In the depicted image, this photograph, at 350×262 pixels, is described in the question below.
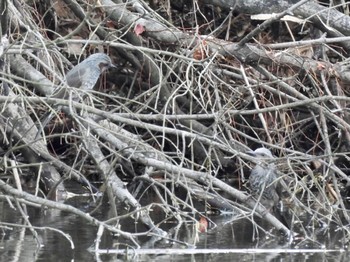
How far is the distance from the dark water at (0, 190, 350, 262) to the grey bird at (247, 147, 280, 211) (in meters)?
0.25

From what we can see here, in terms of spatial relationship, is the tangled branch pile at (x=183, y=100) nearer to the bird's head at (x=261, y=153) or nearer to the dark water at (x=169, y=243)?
the bird's head at (x=261, y=153)

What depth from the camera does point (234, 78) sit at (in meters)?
9.34

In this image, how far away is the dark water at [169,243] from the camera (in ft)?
21.7

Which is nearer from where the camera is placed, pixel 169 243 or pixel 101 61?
pixel 169 243

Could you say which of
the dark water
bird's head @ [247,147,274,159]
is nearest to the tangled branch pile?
bird's head @ [247,147,274,159]

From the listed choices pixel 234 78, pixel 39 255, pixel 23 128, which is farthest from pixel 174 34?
pixel 39 255

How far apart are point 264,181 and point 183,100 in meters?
2.32

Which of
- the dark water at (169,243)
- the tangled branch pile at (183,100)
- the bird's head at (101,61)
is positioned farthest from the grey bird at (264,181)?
the bird's head at (101,61)

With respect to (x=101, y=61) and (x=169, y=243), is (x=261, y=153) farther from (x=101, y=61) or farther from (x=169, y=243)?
(x=101, y=61)

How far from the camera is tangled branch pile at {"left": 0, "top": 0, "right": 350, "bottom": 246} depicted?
7379 mm

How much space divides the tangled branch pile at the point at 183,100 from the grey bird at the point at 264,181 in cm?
11

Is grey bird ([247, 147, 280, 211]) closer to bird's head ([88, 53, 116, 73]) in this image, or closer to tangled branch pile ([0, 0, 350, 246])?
tangled branch pile ([0, 0, 350, 246])

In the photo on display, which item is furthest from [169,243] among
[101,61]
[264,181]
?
[101,61]

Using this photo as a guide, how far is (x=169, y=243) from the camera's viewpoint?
7.16 metres
